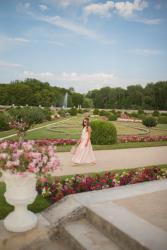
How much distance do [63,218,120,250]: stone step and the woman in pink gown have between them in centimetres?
418

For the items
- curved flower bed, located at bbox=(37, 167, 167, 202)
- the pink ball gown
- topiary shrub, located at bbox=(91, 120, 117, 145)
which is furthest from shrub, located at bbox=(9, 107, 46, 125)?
curved flower bed, located at bbox=(37, 167, 167, 202)

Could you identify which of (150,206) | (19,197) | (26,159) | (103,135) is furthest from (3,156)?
(103,135)

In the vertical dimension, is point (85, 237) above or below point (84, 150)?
below

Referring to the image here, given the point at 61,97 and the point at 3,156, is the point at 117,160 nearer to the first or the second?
the point at 3,156

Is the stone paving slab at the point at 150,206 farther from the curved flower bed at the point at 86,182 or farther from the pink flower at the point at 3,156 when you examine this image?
the pink flower at the point at 3,156

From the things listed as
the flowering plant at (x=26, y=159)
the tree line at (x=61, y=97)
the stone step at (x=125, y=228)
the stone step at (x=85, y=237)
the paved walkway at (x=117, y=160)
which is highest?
the tree line at (x=61, y=97)

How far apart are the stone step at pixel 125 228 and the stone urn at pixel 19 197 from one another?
95 centimetres

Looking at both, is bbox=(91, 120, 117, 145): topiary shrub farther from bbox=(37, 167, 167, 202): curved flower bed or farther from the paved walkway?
bbox=(37, 167, 167, 202): curved flower bed

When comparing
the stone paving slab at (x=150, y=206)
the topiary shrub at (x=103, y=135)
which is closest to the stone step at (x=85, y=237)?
the stone paving slab at (x=150, y=206)

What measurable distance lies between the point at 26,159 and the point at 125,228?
159cm

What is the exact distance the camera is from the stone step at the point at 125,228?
3.47 metres

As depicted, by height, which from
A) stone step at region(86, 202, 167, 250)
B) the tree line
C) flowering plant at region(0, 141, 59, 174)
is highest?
the tree line

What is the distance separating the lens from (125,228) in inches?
150

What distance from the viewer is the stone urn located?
3.93 m
